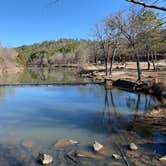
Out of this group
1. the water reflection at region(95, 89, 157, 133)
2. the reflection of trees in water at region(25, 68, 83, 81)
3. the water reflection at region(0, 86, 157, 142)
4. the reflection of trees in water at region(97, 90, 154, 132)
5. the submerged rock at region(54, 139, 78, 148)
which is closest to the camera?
the submerged rock at region(54, 139, 78, 148)

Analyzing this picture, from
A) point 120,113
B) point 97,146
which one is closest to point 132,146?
point 97,146

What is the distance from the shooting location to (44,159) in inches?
279

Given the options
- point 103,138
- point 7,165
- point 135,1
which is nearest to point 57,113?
point 103,138

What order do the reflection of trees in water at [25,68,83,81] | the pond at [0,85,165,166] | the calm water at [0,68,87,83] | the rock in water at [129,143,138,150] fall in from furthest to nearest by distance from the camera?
1. the reflection of trees in water at [25,68,83,81]
2. the calm water at [0,68,87,83]
3. the rock in water at [129,143,138,150]
4. the pond at [0,85,165,166]

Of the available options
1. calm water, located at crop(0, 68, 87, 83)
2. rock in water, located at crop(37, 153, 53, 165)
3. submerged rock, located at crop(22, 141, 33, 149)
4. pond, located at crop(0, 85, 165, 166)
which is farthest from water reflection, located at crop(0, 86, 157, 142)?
calm water, located at crop(0, 68, 87, 83)

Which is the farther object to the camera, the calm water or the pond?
the calm water

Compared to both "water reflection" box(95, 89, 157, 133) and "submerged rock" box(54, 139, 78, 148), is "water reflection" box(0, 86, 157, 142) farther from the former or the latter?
"submerged rock" box(54, 139, 78, 148)

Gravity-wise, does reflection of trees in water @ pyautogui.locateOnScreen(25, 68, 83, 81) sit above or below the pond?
above

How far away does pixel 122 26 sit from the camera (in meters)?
28.5

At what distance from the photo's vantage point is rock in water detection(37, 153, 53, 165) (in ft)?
23.1

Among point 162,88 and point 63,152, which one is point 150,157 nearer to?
point 63,152

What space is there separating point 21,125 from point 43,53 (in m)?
97.0

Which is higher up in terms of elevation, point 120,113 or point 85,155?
point 85,155

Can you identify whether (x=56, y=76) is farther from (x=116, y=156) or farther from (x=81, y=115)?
(x=116, y=156)
